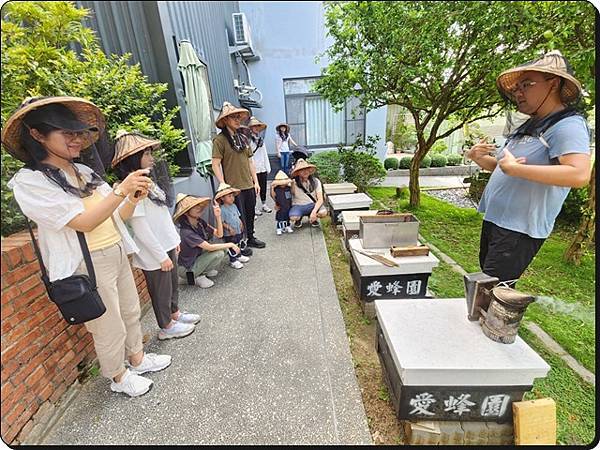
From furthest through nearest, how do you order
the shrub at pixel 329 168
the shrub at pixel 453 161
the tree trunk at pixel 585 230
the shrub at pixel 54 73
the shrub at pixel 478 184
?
1. the shrub at pixel 453 161
2. the shrub at pixel 329 168
3. the shrub at pixel 478 184
4. the tree trunk at pixel 585 230
5. the shrub at pixel 54 73

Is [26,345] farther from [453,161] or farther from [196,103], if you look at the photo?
[453,161]

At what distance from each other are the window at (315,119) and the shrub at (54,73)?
724cm

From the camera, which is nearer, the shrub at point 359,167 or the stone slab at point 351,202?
the stone slab at point 351,202

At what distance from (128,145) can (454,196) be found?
8.61 meters

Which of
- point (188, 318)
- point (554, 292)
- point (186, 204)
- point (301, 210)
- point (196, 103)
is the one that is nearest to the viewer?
point (188, 318)

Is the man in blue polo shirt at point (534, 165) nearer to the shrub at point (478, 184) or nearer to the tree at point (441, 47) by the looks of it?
the tree at point (441, 47)

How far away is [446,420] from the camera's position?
1.45 meters

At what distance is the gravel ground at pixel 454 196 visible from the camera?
24.4 ft

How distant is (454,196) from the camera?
823 cm

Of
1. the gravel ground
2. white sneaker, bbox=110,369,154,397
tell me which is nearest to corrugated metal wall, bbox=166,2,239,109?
white sneaker, bbox=110,369,154,397

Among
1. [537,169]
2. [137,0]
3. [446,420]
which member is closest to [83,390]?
[446,420]

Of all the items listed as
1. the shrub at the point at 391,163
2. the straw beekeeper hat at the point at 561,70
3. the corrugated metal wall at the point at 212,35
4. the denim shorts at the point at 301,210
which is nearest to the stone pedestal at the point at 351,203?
the denim shorts at the point at 301,210

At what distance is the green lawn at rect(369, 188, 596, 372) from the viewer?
249 centimetres

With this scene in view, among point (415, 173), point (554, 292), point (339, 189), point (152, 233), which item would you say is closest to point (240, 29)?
Result: point (339, 189)
